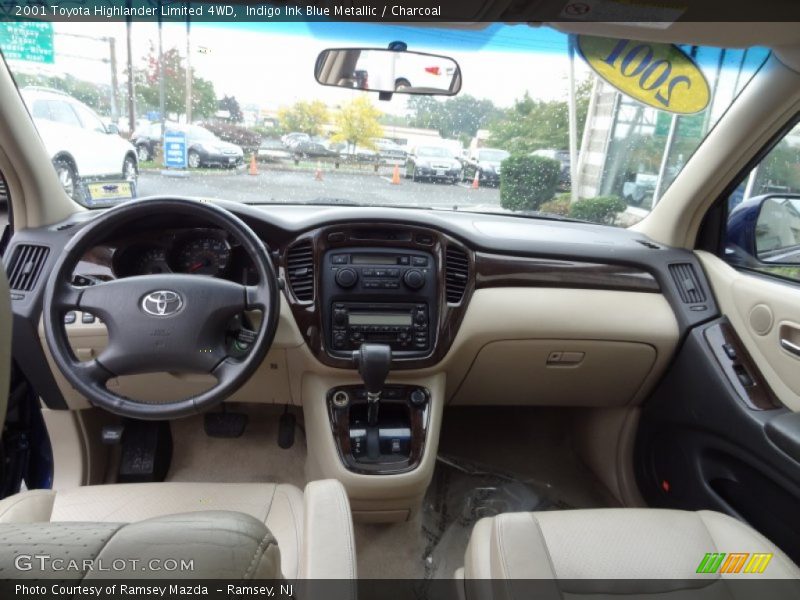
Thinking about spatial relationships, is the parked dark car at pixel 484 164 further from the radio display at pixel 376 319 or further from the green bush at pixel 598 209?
the radio display at pixel 376 319

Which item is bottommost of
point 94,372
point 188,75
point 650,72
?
point 94,372

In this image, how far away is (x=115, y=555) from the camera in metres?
0.69

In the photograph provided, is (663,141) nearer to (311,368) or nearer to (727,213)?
(727,213)

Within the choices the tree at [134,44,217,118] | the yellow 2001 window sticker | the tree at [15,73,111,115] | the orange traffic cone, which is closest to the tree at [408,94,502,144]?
the yellow 2001 window sticker

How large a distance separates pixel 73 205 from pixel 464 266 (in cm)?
153

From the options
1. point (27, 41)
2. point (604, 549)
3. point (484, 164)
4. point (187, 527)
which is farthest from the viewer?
point (484, 164)

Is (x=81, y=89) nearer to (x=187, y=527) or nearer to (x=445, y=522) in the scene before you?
(x=187, y=527)

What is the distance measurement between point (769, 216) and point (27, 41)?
2.74m

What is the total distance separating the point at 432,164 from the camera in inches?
82.5

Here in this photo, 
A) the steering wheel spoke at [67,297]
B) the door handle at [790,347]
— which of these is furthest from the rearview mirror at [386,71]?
the door handle at [790,347]

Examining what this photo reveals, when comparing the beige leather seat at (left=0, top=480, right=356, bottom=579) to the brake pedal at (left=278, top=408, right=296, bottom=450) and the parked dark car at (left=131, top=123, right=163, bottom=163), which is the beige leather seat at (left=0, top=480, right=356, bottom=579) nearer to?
the brake pedal at (left=278, top=408, right=296, bottom=450)

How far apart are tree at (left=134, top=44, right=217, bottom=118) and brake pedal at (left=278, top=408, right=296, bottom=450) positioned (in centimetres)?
141

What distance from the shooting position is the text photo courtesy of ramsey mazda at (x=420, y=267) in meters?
1.47

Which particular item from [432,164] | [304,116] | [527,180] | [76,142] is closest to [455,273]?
[432,164]
